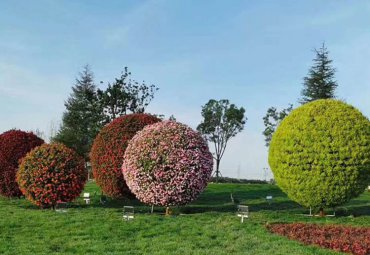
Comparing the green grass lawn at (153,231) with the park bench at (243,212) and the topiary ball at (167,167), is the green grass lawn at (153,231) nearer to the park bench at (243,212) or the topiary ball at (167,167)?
the park bench at (243,212)

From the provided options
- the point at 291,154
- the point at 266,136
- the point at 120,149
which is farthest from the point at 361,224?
the point at 266,136

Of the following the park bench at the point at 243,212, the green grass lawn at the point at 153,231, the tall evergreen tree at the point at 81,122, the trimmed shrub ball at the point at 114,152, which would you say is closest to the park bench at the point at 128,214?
the green grass lawn at the point at 153,231

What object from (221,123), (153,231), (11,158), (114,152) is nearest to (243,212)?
(153,231)

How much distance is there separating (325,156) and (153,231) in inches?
254

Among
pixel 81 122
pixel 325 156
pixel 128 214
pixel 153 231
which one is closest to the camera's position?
pixel 153 231

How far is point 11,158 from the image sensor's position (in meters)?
21.2

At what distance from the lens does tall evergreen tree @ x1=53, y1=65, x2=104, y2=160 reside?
139ft

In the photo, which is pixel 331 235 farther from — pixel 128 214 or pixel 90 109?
pixel 90 109

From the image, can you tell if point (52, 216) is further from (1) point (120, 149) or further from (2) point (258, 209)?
(2) point (258, 209)

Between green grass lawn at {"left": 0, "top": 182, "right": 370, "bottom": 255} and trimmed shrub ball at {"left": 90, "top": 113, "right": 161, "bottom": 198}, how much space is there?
43.3 inches

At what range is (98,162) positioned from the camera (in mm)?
19797

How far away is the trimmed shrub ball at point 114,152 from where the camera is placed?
63.0ft

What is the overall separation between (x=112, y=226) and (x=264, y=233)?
406 centimetres

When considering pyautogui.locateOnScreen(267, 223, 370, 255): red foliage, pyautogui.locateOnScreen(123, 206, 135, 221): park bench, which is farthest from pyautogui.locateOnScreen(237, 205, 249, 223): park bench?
pyautogui.locateOnScreen(123, 206, 135, 221): park bench
